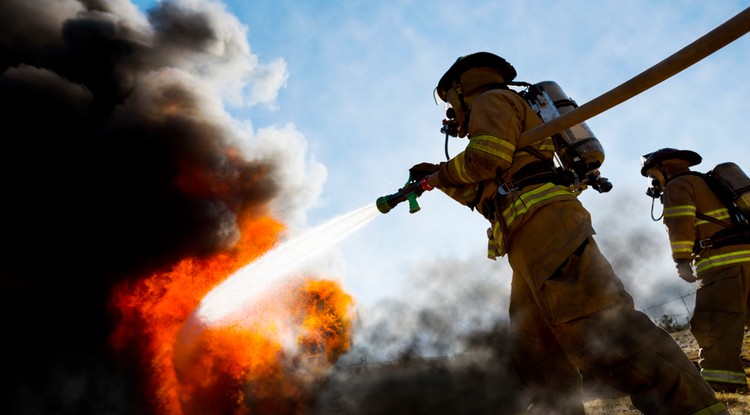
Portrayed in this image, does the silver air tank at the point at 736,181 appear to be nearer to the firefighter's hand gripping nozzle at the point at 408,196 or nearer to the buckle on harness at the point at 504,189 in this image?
the buckle on harness at the point at 504,189

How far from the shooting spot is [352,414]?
10891mm

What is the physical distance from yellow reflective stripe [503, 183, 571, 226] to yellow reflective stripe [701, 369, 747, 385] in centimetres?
301

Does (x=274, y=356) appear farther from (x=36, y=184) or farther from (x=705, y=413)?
(x=705, y=413)

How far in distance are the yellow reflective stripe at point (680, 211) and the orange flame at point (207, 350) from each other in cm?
1517

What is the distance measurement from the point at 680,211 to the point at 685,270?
0.68 m

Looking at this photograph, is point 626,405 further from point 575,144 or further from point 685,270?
point 575,144

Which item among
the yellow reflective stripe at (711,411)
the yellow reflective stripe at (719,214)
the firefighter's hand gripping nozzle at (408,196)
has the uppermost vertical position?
the firefighter's hand gripping nozzle at (408,196)

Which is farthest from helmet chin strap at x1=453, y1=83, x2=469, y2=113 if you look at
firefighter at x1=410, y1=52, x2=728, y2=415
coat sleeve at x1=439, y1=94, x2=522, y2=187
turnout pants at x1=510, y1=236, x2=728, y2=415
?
turnout pants at x1=510, y1=236, x2=728, y2=415

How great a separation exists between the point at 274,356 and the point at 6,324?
10084mm

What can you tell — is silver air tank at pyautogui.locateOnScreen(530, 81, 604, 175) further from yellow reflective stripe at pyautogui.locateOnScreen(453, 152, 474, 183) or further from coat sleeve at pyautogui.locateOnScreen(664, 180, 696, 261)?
coat sleeve at pyautogui.locateOnScreen(664, 180, 696, 261)

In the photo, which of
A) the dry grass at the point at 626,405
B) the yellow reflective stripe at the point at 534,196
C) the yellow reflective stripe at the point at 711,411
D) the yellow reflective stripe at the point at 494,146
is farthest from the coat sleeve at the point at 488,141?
the dry grass at the point at 626,405

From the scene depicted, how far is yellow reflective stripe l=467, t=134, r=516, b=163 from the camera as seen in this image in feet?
7.47

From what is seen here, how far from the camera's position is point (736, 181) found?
174 inches

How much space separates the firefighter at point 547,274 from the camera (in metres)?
1.81
